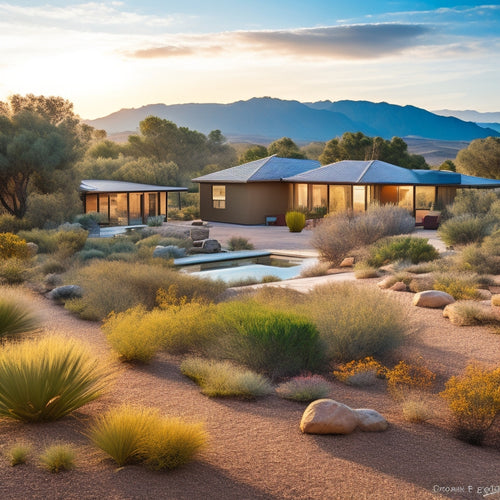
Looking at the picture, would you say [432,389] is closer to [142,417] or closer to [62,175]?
[142,417]

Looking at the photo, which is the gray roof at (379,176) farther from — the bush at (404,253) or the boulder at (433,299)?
the boulder at (433,299)

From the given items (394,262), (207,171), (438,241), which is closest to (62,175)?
(438,241)

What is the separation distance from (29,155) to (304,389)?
23943 mm

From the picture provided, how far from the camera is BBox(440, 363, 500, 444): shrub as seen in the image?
5.83 metres

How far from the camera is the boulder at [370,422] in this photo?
5688 mm

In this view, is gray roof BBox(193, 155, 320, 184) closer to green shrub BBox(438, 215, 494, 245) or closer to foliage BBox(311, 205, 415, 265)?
foliage BBox(311, 205, 415, 265)

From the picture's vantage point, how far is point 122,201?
3662 cm

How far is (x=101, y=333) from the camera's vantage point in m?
9.18

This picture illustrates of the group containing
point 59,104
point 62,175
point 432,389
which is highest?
point 59,104

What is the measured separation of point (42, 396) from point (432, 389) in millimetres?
3921

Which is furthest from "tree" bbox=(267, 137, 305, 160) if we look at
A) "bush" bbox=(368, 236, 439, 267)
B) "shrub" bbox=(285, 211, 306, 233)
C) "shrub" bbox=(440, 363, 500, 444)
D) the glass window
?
"shrub" bbox=(440, 363, 500, 444)

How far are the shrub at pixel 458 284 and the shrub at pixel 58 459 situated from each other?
26.9 feet

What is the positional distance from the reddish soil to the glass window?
101 feet

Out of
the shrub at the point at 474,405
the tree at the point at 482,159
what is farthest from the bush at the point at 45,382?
the tree at the point at 482,159
